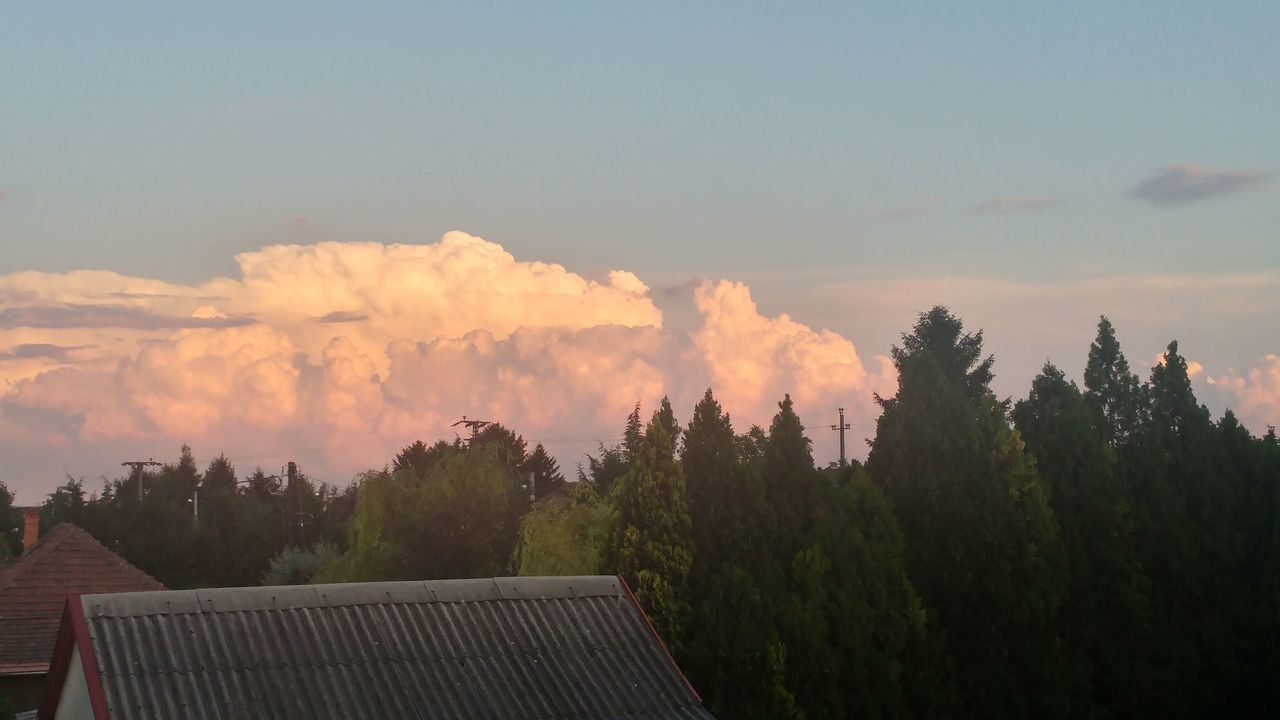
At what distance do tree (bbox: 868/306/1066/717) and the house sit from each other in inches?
1106

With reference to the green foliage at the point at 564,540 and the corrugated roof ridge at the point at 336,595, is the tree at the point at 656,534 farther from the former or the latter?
the green foliage at the point at 564,540

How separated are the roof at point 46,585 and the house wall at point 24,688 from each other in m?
0.50

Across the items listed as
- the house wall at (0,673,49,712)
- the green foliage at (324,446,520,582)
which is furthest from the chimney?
the green foliage at (324,446,520,582)

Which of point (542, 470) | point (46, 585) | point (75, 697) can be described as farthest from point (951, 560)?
point (542, 470)

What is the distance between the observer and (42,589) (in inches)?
1805

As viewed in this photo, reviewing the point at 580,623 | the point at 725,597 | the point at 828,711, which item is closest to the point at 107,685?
the point at 580,623

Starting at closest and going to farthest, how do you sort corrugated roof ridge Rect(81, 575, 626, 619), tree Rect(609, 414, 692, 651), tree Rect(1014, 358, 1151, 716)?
corrugated roof ridge Rect(81, 575, 626, 619) < tree Rect(609, 414, 692, 651) < tree Rect(1014, 358, 1151, 716)

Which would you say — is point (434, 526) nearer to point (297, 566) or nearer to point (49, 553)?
point (49, 553)

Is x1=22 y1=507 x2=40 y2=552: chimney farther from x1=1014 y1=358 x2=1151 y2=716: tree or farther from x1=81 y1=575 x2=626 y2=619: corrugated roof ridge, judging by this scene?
x1=1014 y1=358 x2=1151 y2=716: tree

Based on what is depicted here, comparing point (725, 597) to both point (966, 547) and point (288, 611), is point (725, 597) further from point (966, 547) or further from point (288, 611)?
point (288, 611)

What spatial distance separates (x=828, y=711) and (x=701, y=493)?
4682 millimetres

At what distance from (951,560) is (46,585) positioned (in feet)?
109

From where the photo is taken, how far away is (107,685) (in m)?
15.9

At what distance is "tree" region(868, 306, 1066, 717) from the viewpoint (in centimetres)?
2738
